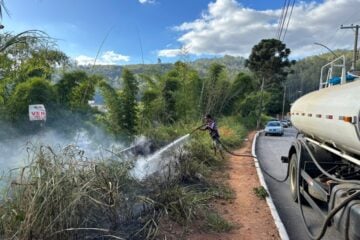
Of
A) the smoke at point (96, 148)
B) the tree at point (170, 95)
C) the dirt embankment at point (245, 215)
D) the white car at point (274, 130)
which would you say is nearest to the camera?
the dirt embankment at point (245, 215)

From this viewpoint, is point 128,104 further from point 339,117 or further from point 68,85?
point 339,117

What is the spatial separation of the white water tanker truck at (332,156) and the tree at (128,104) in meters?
7.02

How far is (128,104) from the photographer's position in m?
14.2

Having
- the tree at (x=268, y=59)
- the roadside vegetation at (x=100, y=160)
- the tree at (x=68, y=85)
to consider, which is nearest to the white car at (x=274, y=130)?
the roadside vegetation at (x=100, y=160)

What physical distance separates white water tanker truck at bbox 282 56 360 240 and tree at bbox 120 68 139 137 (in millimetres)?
7017

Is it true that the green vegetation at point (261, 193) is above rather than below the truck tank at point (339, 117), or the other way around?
below

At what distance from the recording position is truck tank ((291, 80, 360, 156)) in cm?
464

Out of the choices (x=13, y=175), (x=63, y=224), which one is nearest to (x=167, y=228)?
(x=63, y=224)

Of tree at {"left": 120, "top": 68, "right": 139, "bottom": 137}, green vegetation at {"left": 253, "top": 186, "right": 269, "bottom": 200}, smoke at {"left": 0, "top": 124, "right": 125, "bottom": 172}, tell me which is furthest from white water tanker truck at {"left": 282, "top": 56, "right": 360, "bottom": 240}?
tree at {"left": 120, "top": 68, "right": 139, "bottom": 137}

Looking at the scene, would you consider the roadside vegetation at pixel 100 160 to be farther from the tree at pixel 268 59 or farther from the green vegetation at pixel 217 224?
the tree at pixel 268 59

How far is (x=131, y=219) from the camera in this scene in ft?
17.3

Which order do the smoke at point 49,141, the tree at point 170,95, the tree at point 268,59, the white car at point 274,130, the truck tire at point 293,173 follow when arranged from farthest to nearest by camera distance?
1. the tree at point 268,59
2. the white car at point 274,130
3. the tree at point 170,95
4. the truck tire at point 293,173
5. the smoke at point 49,141

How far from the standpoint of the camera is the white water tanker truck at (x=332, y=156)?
455 cm

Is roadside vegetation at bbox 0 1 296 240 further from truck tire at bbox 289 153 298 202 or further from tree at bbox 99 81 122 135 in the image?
truck tire at bbox 289 153 298 202
